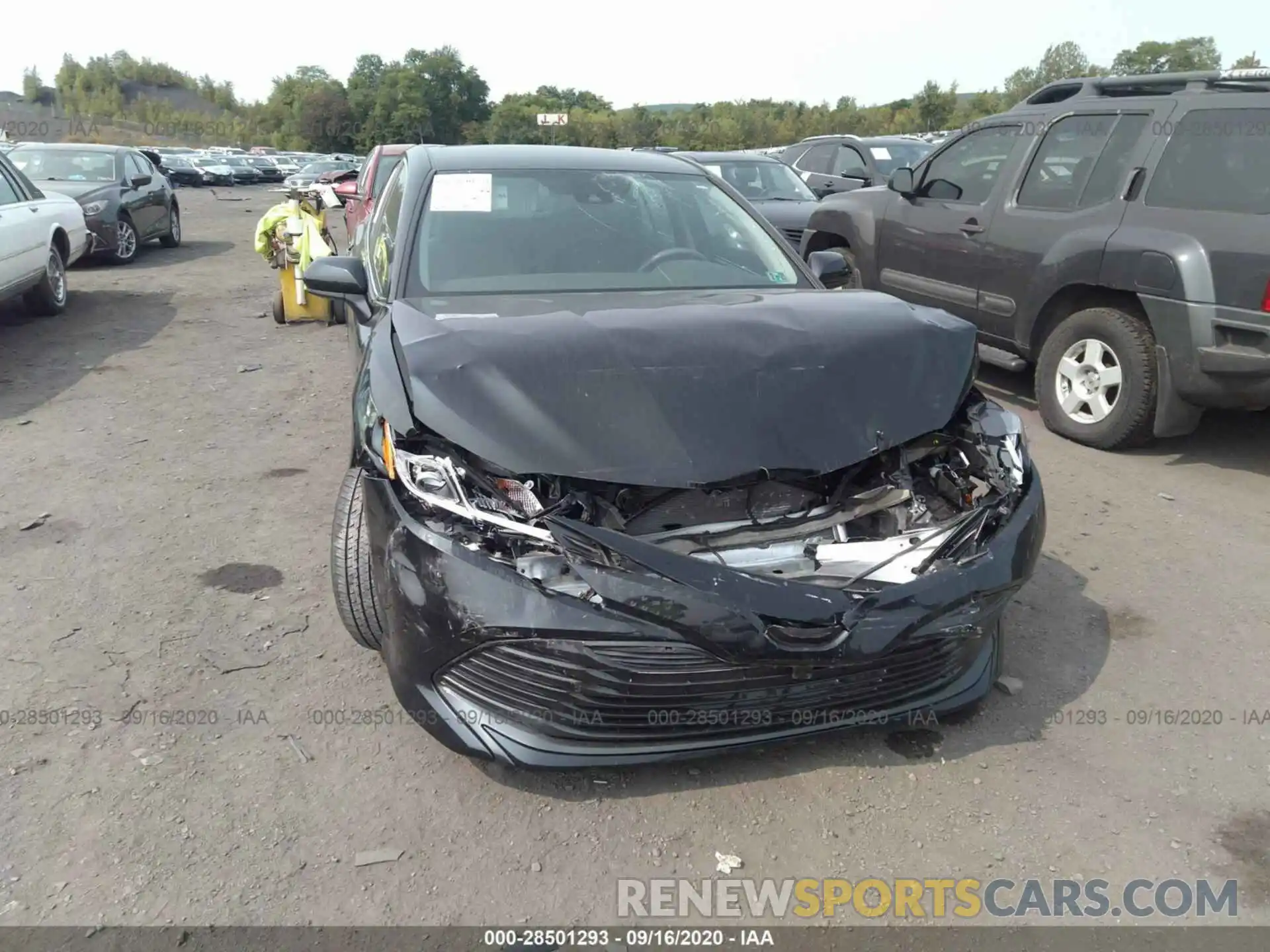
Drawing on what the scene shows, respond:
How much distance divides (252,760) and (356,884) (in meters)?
0.65

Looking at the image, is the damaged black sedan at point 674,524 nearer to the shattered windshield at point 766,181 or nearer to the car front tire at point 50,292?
the car front tire at point 50,292

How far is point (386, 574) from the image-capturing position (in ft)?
8.61

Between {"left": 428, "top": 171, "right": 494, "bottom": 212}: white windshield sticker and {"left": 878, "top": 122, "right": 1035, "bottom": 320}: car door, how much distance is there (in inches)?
146

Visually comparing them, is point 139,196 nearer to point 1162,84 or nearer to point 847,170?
point 847,170

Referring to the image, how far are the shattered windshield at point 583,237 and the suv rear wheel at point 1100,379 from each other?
237 centimetres

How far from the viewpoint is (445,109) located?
89.9m

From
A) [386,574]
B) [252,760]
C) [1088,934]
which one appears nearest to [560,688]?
[386,574]

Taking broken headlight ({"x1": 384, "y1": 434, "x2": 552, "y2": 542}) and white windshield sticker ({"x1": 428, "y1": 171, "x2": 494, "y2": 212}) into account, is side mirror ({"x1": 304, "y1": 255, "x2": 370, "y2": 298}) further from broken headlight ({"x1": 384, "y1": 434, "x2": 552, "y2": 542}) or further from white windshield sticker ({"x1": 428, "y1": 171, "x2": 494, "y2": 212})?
broken headlight ({"x1": 384, "y1": 434, "x2": 552, "y2": 542})

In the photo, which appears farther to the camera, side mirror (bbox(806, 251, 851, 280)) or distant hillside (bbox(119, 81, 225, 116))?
distant hillside (bbox(119, 81, 225, 116))

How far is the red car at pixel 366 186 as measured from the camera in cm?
942

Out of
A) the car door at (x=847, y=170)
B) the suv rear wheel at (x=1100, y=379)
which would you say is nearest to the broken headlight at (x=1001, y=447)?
the suv rear wheel at (x=1100, y=379)

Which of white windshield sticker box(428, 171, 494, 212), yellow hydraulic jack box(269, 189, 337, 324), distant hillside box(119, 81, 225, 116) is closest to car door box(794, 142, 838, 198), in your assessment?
yellow hydraulic jack box(269, 189, 337, 324)

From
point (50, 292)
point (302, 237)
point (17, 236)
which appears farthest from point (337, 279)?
point (50, 292)

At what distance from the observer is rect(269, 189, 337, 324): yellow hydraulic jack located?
28.0 ft
